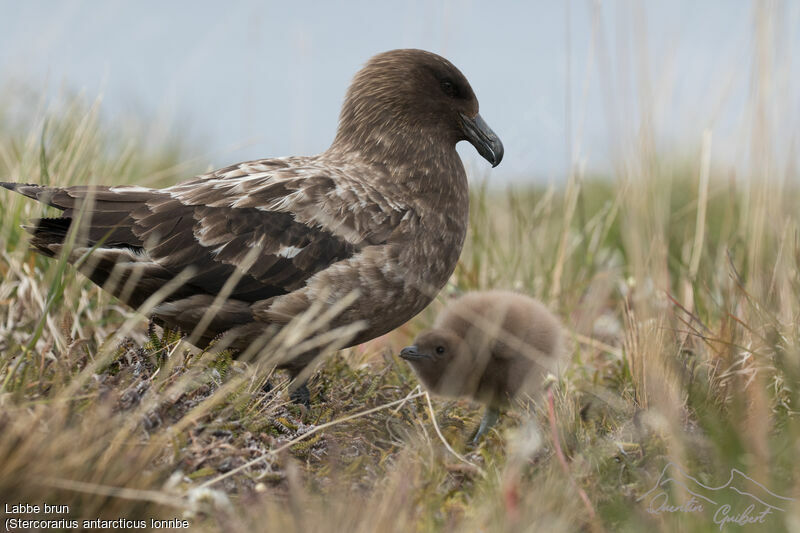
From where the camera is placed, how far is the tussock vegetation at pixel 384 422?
2.64 metres

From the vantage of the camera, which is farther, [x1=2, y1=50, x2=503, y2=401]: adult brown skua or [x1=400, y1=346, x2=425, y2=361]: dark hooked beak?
[x1=400, y1=346, x2=425, y2=361]: dark hooked beak

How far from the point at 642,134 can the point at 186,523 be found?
2060 millimetres

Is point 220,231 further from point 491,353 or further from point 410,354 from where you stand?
point 491,353

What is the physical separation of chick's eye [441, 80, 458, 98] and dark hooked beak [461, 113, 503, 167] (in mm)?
130

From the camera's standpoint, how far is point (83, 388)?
3.28m

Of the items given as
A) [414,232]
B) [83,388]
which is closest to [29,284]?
[83,388]

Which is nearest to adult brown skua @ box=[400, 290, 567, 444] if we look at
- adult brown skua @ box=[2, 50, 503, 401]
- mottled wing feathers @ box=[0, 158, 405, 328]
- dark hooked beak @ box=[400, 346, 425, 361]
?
dark hooked beak @ box=[400, 346, 425, 361]

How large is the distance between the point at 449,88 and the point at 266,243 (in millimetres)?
1450

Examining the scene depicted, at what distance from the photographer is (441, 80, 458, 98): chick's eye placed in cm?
457

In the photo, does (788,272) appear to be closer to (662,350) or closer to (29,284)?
(662,350)

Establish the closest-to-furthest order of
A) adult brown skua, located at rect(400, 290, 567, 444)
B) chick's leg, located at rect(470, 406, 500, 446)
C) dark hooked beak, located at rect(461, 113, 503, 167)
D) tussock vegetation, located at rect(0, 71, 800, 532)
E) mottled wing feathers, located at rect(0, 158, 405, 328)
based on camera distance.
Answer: tussock vegetation, located at rect(0, 71, 800, 532)
mottled wing feathers, located at rect(0, 158, 405, 328)
chick's leg, located at rect(470, 406, 500, 446)
adult brown skua, located at rect(400, 290, 567, 444)
dark hooked beak, located at rect(461, 113, 503, 167)

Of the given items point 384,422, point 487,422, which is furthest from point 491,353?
point 384,422

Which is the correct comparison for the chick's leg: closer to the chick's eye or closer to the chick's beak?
the chick's beak

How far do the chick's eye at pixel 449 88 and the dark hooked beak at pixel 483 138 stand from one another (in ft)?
0.43
